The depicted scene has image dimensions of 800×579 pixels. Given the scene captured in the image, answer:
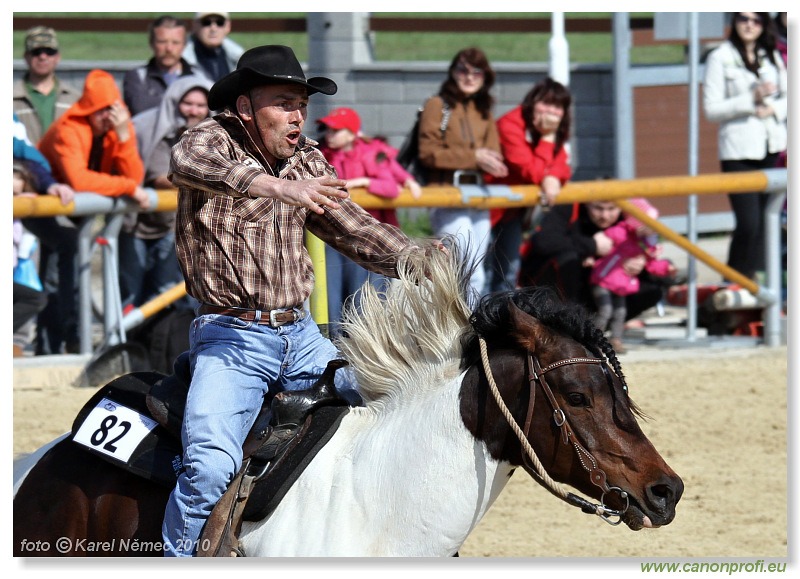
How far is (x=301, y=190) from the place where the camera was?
3076mm

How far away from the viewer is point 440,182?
7.88 metres

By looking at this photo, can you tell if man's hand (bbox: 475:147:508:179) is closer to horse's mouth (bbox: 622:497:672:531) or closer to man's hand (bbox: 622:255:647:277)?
man's hand (bbox: 622:255:647:277)

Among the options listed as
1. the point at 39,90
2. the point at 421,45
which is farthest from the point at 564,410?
the point at 421,45

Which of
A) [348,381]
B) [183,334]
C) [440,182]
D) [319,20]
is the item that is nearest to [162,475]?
[348,381]

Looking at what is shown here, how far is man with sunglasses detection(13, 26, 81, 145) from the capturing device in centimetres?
763

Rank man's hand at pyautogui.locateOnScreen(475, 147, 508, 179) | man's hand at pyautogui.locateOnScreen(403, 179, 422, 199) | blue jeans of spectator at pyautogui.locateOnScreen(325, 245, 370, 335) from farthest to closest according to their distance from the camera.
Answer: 1. man's hand at pyautogui.locateOnScreen(475, 147, 508, 179)
2. man's hand at pyautogui.locateOnScreen(403, 179, 422, 199)
3. blue jeans of spectator at pyautogui.locateOnScreen(325, 245, 370, 335)

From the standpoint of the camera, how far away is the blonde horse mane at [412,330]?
342 cm

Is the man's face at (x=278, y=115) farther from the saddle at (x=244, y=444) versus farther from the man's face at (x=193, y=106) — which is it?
the man's face at (x=193, y=106)

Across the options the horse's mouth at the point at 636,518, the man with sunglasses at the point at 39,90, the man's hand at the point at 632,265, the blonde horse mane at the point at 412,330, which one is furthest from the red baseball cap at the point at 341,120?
the horse's mouth at the point at 636,518

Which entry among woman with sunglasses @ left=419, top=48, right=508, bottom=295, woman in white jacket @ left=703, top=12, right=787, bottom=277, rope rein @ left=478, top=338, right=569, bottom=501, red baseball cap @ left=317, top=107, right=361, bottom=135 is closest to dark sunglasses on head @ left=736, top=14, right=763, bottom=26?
woman in white jacket @ left=703, top=12, right=787, bottom=277

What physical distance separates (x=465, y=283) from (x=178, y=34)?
5093mm

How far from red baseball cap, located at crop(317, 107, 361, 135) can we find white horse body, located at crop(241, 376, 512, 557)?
396 cm

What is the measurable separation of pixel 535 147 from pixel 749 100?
174 cm
